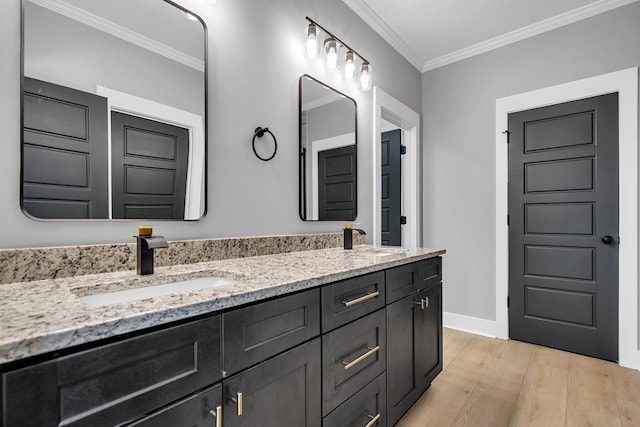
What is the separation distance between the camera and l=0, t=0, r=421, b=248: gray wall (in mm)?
975

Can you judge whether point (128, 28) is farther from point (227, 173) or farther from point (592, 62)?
point (592, 62)

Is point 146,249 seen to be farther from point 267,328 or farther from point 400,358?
point 400,358

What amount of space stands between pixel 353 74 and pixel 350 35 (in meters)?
0.30

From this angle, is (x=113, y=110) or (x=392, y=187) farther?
(x=392, y=187)

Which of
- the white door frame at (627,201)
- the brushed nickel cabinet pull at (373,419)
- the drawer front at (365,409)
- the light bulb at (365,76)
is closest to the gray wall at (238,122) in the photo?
the light bulb at (365,76)

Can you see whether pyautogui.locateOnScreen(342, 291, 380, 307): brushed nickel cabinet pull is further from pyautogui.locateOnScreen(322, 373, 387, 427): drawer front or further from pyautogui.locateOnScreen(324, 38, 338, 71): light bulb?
pyautogui.locateOnScreen(324, 38, 338, 71): light bulb

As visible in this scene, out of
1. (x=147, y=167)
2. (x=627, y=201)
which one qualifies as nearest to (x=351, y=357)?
(x=147, y=167)

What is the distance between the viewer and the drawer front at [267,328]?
80 cm

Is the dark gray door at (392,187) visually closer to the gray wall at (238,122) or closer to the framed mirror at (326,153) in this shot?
the framed mirror at (326,153)

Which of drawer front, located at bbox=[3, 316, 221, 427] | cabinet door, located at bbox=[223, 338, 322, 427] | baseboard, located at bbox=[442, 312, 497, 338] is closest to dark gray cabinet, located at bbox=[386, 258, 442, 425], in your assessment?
cabinet door, located at bbox=[223, 338, 322, 427]

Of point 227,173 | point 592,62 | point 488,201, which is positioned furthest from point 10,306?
point 592,62

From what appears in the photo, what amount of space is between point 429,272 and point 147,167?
1.58m

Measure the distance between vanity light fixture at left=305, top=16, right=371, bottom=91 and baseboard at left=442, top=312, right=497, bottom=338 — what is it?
2.38 meters

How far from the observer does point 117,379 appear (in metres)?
0.61
